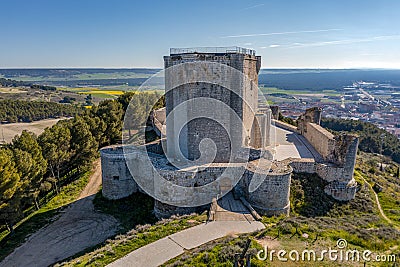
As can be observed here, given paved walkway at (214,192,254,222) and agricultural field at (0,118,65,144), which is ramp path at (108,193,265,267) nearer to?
paved walkway at (214,192,254,222)

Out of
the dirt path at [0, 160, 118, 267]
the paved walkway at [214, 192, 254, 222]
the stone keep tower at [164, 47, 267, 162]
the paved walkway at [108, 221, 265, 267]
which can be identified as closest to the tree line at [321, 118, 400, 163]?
the stone keep tower at [164, 47, 267, 162]

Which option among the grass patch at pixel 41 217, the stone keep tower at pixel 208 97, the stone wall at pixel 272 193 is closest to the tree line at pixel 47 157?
the grass patch at pixel 41 217

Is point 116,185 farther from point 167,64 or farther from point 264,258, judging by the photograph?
point 264,258

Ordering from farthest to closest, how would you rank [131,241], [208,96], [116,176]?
[116,176], [208,96], [131,241]

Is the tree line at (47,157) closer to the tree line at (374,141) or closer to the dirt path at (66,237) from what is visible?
the dirt path at (66,237)

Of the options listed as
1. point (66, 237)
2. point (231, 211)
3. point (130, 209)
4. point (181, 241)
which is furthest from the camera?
point (130, 209)

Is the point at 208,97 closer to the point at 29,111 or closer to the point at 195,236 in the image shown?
the point at 195,236

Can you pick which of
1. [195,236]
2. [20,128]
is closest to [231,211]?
[195,236]

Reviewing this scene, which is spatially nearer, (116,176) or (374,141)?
(116,176)

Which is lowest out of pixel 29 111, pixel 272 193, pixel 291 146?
pixel 29 111
